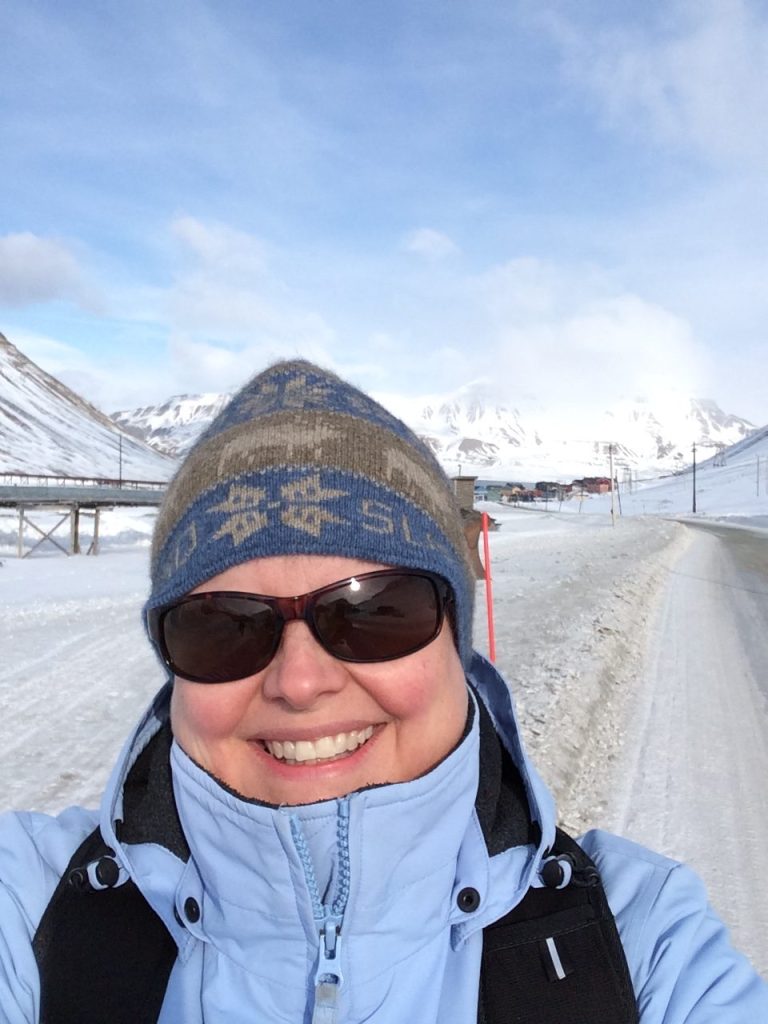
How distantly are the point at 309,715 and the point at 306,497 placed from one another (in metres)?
0.47

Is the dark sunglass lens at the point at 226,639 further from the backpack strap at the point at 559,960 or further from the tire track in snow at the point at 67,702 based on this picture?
the tire track in snow at the point at 67,702

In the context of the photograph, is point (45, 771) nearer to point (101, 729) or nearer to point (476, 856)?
point (101, 729)

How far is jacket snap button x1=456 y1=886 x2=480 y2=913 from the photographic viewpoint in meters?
1.48

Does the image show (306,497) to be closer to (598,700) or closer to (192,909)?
(192,909)

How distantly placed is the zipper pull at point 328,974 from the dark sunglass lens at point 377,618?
0.52 meters

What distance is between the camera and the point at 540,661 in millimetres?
7043

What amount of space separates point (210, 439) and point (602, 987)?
1.50 meters

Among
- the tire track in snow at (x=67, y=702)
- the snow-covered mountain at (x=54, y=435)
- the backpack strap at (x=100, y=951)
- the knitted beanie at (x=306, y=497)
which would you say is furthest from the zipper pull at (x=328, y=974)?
the snow-covered mountain at (x=54, y=435)

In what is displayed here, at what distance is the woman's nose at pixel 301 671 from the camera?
1410mm

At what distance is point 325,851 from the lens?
1.37 metres

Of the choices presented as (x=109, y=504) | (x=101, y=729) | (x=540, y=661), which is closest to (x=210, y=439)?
(x=101, y=729)

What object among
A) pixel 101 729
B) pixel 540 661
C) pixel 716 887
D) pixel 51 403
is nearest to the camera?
pixel 716 887

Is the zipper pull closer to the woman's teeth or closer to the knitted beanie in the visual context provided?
the woman's teeth

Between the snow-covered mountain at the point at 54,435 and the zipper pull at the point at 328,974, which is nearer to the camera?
the zipper pull at the point at 328,974
